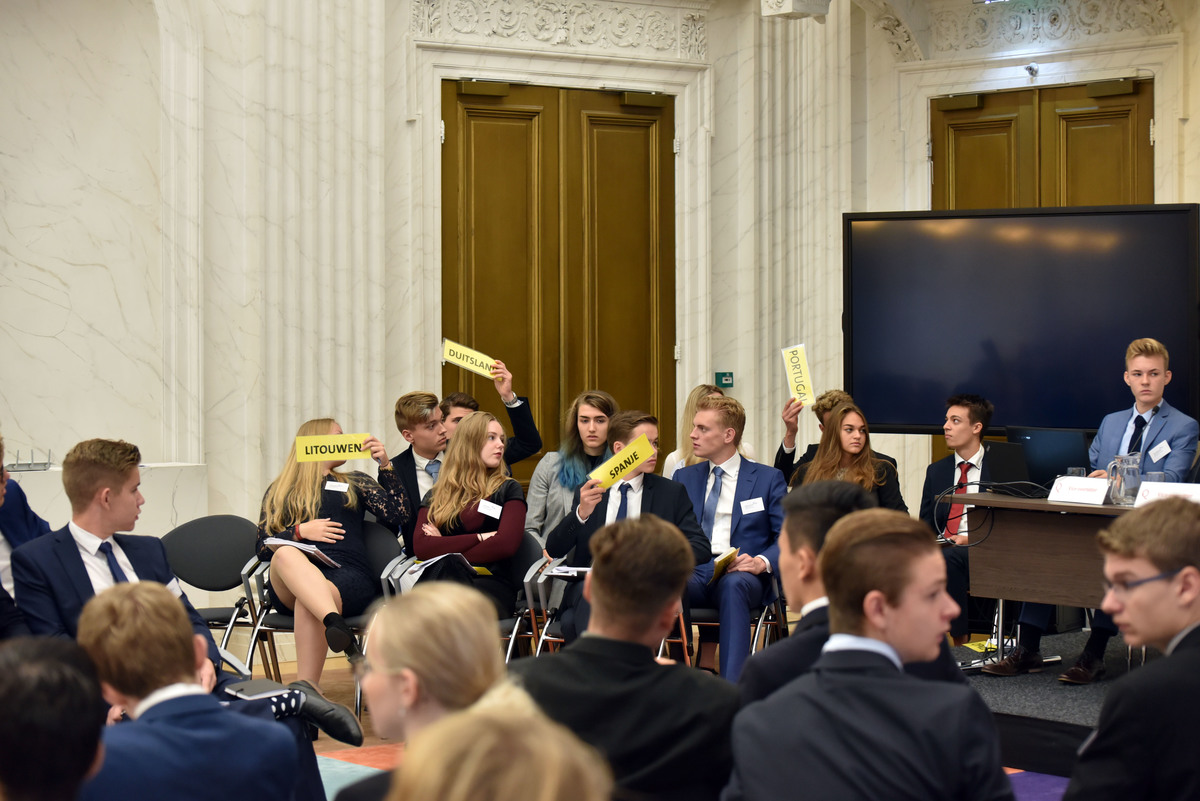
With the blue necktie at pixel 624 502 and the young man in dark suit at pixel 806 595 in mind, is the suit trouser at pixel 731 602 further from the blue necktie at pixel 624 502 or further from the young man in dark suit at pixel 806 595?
the young man in dark suit at pixel 806 595

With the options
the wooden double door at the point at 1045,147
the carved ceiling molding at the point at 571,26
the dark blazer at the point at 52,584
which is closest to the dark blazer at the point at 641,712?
the dark blazer at the point at 52,584

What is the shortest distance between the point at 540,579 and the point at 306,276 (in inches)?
103

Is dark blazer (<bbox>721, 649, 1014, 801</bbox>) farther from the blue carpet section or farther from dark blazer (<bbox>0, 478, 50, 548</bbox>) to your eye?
dark blazer (<bbox>0, 478, 50, 548</bbox>)

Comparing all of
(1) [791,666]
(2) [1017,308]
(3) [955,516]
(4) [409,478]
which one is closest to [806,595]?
(1) [791,666]

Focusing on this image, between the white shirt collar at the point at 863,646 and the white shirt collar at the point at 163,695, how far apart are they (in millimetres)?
1135

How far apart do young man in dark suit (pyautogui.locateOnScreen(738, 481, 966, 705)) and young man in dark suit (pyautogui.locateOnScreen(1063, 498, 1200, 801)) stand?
40 cm

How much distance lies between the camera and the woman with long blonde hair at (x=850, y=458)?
604 cm

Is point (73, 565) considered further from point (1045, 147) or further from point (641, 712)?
point (1045, 147)

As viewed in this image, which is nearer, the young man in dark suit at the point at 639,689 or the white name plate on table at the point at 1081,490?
the young man in dark suit at the point at 639,689

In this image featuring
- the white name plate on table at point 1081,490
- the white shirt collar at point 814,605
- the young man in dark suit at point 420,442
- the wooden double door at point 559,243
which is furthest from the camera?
the wooden double door at point 559,243

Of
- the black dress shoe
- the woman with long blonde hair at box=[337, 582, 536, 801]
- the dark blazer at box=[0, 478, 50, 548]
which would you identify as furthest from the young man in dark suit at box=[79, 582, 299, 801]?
the dark blazer at box=[0, 478, 50, 548]

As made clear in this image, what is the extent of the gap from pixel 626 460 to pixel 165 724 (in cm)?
306

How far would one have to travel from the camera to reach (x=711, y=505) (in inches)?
227

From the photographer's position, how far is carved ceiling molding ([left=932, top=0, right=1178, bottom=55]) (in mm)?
8031
